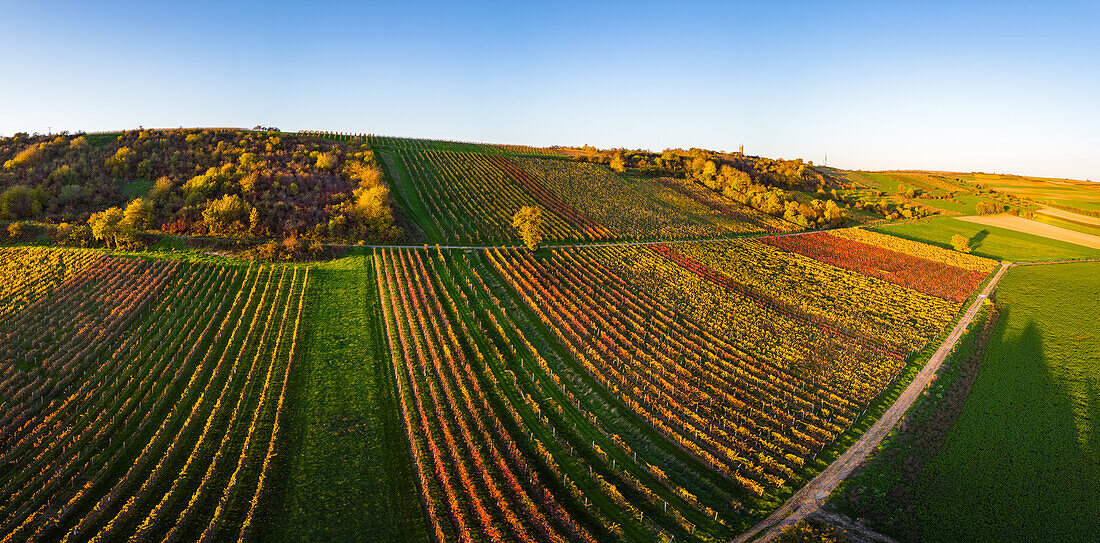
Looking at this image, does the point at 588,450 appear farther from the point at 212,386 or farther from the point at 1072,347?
the point at 1072,347

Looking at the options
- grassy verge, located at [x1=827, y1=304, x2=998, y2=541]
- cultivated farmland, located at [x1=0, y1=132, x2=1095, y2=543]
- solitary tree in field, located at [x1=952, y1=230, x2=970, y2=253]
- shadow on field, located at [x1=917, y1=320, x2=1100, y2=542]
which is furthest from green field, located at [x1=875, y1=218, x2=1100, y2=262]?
grassy verge, located at [x1=827, y1=304, x2=998, y2=541]

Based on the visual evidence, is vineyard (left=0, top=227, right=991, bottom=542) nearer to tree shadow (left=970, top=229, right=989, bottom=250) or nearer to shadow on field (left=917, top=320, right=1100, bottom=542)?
shadow on field (left=917, top=320, right=1100, bottom=542)

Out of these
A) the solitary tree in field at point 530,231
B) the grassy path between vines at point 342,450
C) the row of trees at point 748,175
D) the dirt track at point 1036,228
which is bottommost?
the grassy path between vines at point 342,450

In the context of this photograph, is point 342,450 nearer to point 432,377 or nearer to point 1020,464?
point 432,377

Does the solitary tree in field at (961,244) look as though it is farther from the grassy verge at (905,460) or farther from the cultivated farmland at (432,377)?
the grassy verge at (905,460)

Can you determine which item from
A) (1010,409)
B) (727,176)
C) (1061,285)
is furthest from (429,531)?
(727,176)

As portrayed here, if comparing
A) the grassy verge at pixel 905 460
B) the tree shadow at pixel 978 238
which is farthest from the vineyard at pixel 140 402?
the tree shadow at pixel 978 238

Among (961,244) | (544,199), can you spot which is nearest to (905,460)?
(961,244)
